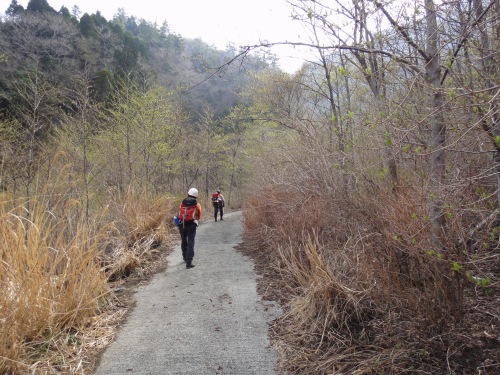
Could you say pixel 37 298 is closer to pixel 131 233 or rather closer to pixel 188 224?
pixel 188 224

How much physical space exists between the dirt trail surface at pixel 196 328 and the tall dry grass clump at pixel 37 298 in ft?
1.66

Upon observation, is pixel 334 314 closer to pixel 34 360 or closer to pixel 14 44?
pixel 34 360

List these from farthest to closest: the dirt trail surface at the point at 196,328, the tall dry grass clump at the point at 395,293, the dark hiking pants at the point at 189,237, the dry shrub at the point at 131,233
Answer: the dark hiking pants at the point at 189,237
the dry shrub at the point at 131,233
the dirt trail surface at the point at 196,328
the tall dry grass clump at the point at 395,293

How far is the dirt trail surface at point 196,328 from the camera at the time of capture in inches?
135

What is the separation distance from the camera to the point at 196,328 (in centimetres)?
423

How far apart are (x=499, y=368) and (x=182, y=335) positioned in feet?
9.77

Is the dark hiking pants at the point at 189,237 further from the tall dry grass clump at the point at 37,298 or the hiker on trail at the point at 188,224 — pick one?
the tall dry grass clump at the point at 37,298

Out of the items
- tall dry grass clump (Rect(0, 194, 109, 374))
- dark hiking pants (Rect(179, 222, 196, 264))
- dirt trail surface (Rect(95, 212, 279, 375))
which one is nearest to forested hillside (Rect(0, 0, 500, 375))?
tall dry grass clump (Rect(0, 194, 109, 374))

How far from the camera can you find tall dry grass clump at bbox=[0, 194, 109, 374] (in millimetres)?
3016

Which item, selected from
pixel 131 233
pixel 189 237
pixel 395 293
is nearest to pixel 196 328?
pixel 395 293

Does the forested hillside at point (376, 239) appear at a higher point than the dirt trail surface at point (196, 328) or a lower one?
higher

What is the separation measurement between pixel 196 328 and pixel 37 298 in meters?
1.73

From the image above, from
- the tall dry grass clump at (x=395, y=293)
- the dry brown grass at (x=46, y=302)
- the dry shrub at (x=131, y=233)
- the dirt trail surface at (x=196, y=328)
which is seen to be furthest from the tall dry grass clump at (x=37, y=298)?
the tall dry grass clump at (x=395, y=293)

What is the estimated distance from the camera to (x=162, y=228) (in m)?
9.73
